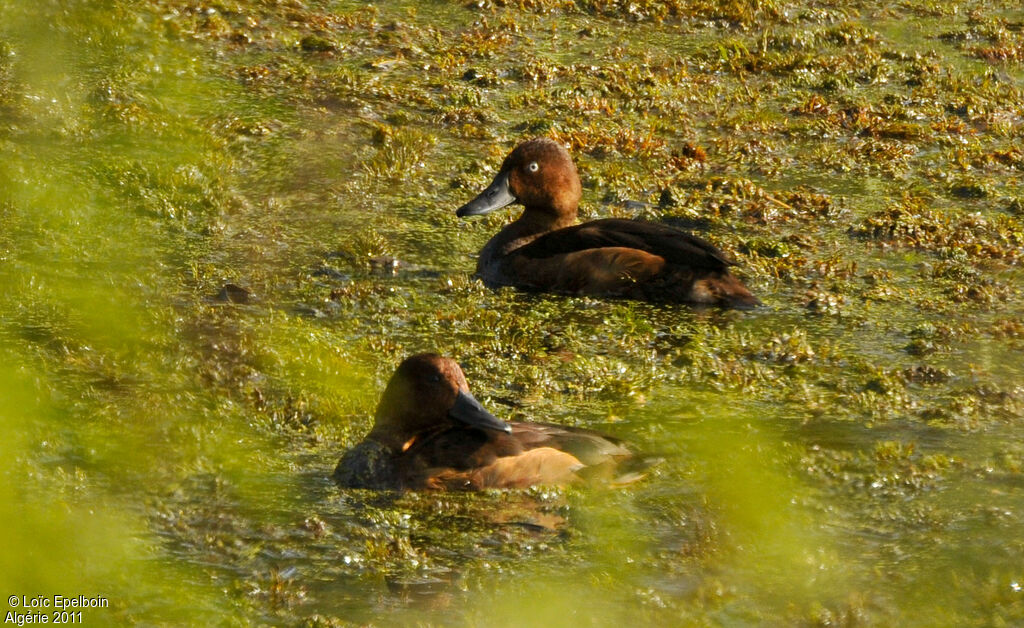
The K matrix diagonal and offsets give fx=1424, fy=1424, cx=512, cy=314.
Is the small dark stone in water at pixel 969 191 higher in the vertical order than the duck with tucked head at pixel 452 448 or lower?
higher

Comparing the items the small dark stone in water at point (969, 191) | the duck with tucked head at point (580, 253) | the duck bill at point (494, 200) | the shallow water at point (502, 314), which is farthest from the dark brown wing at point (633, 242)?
the small dark stone in water at point (969, 191)

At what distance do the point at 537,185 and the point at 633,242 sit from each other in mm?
1155

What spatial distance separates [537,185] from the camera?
951 cm

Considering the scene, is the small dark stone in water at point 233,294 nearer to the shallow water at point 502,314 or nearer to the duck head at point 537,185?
the shallow water at point 502,314

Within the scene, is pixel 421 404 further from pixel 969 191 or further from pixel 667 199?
pixel 969 191

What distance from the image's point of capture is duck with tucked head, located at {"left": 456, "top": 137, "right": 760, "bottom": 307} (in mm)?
8438

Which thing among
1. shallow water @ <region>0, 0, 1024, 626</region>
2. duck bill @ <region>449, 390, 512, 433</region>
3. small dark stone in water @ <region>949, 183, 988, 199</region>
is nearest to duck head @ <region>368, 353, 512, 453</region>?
duck bill @ <region>449, 390, 512, 433</region>

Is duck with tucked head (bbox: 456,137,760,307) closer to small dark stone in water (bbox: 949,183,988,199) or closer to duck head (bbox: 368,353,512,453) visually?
duck head (bbox: 368,353,512,453)

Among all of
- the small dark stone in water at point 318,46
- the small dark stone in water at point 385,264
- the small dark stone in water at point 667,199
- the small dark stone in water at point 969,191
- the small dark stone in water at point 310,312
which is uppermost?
the small dark stone in water at point 318,46

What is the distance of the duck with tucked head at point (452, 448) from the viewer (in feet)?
19.7

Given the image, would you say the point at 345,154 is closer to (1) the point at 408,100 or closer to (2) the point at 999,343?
(1) the point at 408,100

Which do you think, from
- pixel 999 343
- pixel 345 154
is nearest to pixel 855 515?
pixel 999 343

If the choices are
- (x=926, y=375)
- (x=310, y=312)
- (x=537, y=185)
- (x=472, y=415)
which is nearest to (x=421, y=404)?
(x=472, y=415)

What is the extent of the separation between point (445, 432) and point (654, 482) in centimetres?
94
